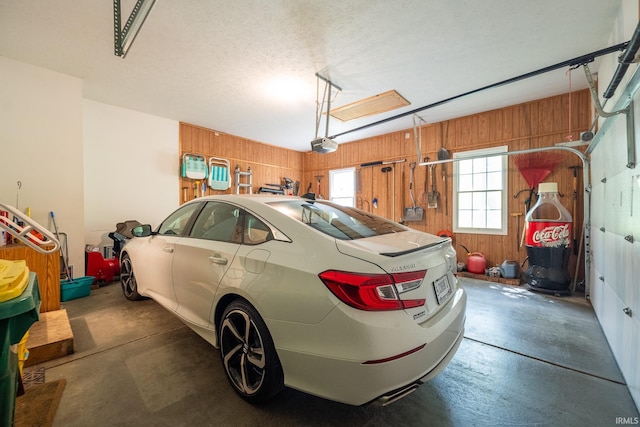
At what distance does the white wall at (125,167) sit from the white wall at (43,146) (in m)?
0.74

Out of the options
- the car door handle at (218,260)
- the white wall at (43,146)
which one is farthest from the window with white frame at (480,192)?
the white wall at (43,146)

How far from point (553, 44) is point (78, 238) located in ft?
22.8

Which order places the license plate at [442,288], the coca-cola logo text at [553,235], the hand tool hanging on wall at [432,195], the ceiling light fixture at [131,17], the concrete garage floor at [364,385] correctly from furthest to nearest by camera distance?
the hand tool hanging on wall at [432,195]
the coca-cola logo text at [553,235]
the ceiling light fixture at [131,17]
the concrete garage floor at [364,385]
the license plate at [442,288]

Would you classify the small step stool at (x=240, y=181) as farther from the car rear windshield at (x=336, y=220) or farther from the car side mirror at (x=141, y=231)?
the car rear windshield at (x=336, y=220)

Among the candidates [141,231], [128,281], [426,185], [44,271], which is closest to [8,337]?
[141,231]

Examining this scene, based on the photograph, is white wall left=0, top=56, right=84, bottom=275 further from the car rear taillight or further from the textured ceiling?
the car rear taillight

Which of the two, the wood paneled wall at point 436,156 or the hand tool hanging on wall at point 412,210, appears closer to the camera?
the wood paneled wall at point 436,156

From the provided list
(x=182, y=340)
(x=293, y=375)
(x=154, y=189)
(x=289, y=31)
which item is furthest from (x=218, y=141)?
(x=293, y=375)

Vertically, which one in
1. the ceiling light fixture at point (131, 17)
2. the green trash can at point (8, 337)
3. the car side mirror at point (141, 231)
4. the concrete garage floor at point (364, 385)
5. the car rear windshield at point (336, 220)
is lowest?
the concrete garage floor at point (364, 385)

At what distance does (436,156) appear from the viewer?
17.8 feet

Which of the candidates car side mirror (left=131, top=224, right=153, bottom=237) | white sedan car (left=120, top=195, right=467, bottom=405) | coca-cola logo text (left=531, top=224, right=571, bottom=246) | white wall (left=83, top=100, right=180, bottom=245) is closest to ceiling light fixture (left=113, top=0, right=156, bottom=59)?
car side mirror (left=131, top=224, right=153, bottom=237)

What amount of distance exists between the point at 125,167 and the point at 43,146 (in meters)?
1.30

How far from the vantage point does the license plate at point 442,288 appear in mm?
1325

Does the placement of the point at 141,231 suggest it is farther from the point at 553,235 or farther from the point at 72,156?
the point at 553,235
